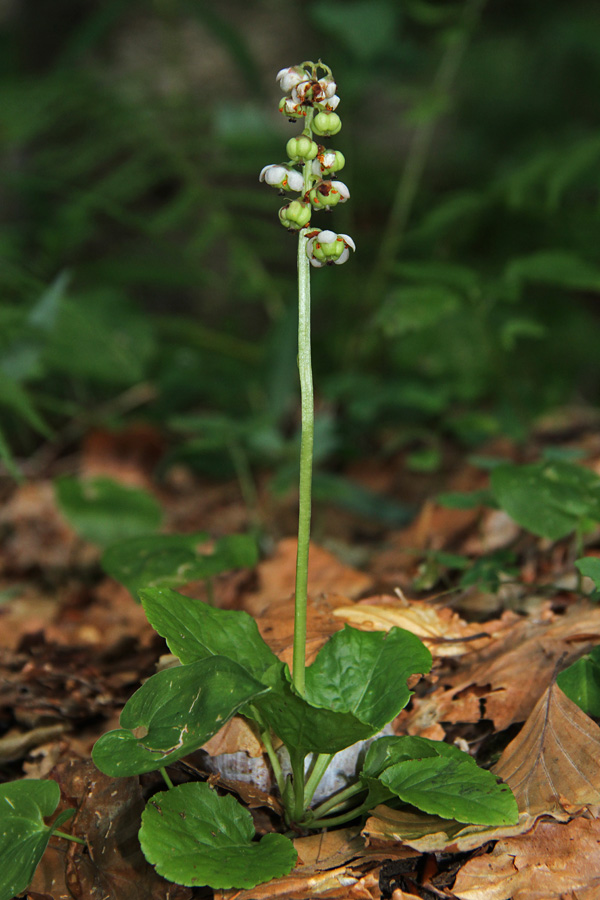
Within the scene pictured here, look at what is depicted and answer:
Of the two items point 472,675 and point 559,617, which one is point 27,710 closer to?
point 472,675

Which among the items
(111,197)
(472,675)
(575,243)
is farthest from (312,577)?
(111,197)

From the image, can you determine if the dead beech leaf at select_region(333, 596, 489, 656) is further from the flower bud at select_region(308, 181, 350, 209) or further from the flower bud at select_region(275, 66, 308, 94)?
the flower bud at select_region(275, 66, 308, 94)

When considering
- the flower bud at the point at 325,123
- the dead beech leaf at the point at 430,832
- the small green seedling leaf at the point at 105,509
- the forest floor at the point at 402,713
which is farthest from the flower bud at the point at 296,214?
the small green seedling leaf at the point at 105,509

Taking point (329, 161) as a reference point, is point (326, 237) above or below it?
below

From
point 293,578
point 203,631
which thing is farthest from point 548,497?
point 203,631

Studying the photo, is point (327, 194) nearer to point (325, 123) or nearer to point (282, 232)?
point (325, 123)

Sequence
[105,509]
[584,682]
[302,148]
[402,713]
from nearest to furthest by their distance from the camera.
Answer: [302,148] → [584,682] → [402,713] → [105,509]
